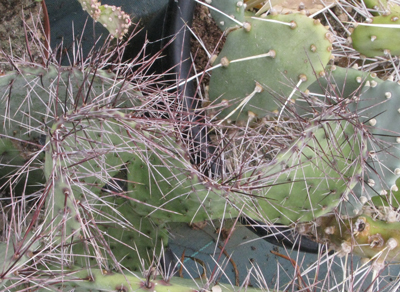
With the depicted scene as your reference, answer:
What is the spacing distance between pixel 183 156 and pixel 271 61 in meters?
0.29

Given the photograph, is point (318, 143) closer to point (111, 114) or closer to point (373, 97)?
point (373, 97)

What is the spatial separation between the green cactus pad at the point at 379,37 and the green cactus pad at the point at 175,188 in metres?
0.63

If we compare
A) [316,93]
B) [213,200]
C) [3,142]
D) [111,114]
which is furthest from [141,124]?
[316,93]

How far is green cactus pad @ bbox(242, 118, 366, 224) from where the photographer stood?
782 mm

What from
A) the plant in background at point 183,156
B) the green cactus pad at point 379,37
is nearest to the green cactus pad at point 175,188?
the plant in background at point 183,156

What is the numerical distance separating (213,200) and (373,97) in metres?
0.47

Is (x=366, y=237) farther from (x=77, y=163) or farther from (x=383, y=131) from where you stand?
(x=77, y=163)

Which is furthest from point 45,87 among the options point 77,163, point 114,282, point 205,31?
point 205,31

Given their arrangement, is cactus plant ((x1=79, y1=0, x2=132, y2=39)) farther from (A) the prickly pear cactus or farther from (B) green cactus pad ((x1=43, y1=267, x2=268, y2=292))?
(B) green cactus pad ((x1=43, y1=267, x2=268, y2=292))

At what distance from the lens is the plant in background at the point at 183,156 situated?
2.02 feet

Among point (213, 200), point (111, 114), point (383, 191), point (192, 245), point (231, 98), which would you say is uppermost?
point (111, 114)

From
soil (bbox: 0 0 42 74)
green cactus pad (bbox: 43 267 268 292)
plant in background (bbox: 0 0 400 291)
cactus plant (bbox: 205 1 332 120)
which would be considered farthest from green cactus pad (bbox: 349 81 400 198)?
soil (bbox: 0 0 42 74)

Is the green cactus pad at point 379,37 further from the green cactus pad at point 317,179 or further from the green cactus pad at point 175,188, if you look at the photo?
the green cactus pad at point 175,188

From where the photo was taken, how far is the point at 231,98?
856mm
